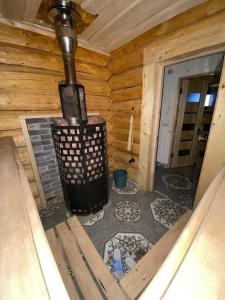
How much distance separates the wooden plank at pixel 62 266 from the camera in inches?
32.1

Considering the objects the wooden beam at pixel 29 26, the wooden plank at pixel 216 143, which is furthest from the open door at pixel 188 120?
the wooden beam at pixel 29 26

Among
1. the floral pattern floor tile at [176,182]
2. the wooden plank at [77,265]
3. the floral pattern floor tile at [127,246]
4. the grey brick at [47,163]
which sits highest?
the grey brick at [47,163]

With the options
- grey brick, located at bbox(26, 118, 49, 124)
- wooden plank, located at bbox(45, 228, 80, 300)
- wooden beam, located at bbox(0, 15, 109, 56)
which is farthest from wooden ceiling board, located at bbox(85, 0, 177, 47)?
wooden plank, located at bbox(45, 228, 80, 300)

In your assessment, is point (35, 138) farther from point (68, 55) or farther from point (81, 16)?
point (81, 16)

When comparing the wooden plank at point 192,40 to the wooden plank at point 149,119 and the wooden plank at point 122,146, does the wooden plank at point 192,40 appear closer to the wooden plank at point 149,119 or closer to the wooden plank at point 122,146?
the wooden plank at point 149,119

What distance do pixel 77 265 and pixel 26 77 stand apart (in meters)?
1.94

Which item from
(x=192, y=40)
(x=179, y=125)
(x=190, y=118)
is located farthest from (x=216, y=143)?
(x=190, y=118)

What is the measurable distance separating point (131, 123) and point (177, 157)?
1761 millimetres

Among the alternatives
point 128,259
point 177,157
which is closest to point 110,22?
point 128,259

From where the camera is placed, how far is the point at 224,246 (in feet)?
1.25

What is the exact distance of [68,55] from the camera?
1382mm

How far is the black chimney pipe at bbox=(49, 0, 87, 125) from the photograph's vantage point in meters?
1.21

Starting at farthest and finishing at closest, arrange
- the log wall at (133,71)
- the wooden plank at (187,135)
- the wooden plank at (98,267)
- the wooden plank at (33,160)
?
the wooden plank at (187,135), the wooden plank at (33,160), the log wall at (133,71), the wooden plank at (98,267)

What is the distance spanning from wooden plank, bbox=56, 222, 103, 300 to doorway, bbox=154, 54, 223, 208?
170 centimetres
